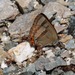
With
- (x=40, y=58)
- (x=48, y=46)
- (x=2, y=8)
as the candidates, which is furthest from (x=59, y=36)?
(x=2, y=8)

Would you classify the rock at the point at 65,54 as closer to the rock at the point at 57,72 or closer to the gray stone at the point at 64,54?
the gray stone at the point at 64,54

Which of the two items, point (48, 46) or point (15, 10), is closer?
point (48, 46)

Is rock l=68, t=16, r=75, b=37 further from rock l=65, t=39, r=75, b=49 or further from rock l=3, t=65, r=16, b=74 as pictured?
rock l=3, t=65, r=16, b=74

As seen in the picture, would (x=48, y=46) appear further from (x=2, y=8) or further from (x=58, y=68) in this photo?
(x=2, y=8)

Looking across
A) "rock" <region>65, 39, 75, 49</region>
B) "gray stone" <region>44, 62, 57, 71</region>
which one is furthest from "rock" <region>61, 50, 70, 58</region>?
"gray stone" <region>44, 62, 57, 71</region>

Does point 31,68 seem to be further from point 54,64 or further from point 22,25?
point 22,25
